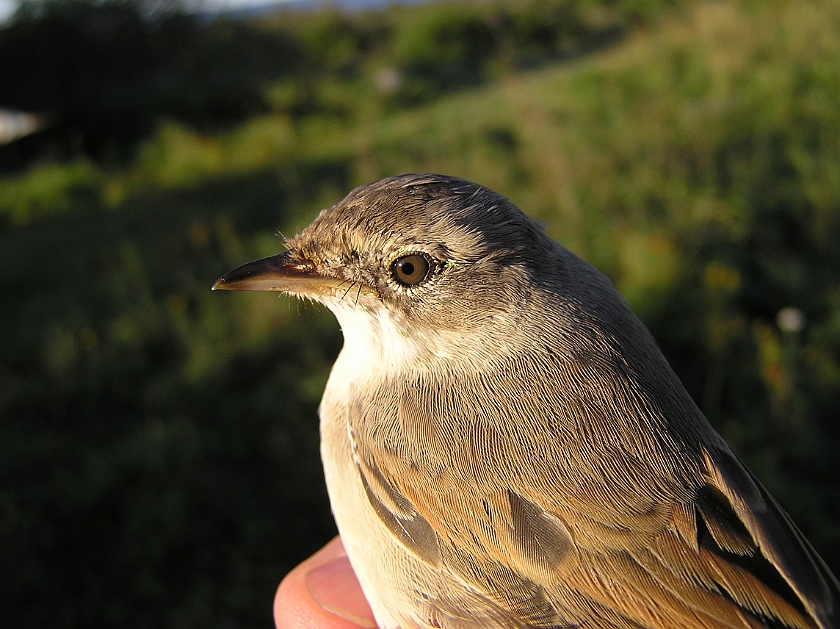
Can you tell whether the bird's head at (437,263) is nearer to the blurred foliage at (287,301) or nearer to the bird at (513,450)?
the bird at (513,450)

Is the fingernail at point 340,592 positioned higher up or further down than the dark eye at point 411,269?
further down

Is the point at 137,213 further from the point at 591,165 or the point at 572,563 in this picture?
the point at 572,563

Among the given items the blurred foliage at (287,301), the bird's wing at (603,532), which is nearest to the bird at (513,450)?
the bird's wing at (603,532)

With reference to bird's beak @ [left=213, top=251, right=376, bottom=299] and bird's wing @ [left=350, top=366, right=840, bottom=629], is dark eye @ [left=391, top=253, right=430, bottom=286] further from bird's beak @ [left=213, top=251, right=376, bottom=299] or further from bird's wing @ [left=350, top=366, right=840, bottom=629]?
bird's wing @ [left=350, top=366, right=840, bottom=629]

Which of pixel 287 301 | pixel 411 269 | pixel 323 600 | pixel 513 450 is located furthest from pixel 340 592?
pixel 287 301

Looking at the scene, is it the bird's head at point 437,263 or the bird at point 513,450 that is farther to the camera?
the bird's head at point 437,263

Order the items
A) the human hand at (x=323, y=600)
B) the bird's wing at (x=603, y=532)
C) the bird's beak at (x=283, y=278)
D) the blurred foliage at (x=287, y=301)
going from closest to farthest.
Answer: the bird's wing at (x=603, y=532) < the bird's beak at (x=283, y=278) < the human hand at (x=323, y=600) < the blurred foliage at (x=287, y=301)

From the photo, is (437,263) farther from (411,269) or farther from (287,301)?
(287,301)
